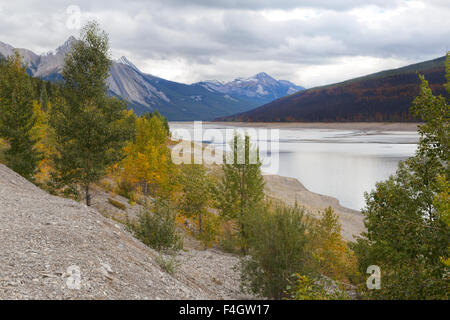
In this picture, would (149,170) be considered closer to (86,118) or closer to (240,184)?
(240,184)

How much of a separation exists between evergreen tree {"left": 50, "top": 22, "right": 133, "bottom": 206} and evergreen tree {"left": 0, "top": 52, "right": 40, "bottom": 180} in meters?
5.68

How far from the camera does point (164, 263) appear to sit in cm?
1223

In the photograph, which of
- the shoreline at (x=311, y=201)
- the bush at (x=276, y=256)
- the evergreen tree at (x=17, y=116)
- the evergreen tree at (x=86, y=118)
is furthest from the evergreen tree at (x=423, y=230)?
the evergreen tree at (x=17, y=116)

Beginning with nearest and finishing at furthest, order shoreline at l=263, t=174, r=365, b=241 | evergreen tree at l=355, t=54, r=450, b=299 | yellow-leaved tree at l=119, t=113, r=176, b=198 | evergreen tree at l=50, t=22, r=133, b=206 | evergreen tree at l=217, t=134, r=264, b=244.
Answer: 1. evergreen tree at l=355, t=54, r=450, b=299
2. evergreen tree at l=50, t=22, r=133, b=206
3. evergreen tree at l=217, t=134, r=264, b=244
4. yellow-leaved tree at l=119, t=113, r=176, b=198
5. shoreline at l=263, t=174, r=365, b=241

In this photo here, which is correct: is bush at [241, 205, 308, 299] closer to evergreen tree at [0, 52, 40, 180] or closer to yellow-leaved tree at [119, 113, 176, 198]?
yellow-leaved tree at [119, 113, 176, 198]

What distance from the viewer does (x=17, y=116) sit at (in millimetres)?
24469

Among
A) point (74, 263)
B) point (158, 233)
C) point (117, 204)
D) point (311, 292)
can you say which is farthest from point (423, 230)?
point (117, 204)

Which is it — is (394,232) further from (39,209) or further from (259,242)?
(39,209)

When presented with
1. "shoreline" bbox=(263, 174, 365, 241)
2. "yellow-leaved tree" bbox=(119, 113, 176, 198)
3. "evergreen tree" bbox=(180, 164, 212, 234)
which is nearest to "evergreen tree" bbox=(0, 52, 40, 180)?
"yellow-leaved tree" bbox=(119, 113, 176, 198)

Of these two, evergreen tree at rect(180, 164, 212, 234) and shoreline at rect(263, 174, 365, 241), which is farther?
shoreline at rect(263, 174, 365, 241)

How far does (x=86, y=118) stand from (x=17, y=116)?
8390 millimetres

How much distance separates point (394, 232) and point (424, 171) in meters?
2.06

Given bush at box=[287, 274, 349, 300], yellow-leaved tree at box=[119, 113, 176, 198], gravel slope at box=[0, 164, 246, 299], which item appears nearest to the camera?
bush at box=[287, 274, 349, 300]

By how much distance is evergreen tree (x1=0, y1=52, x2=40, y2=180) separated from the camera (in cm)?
2422
